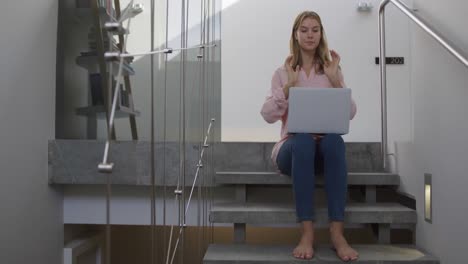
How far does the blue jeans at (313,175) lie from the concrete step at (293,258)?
0.14 meters

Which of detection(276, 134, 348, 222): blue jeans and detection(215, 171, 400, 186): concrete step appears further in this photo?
detection(215, 171, 400, 186): concrete step

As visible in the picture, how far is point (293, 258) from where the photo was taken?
1577 mm

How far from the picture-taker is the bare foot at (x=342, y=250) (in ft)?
5.08

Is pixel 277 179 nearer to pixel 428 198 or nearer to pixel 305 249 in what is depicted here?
pixel 305 249

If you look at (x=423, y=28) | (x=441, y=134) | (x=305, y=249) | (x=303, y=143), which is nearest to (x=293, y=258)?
(x=305, y=249)

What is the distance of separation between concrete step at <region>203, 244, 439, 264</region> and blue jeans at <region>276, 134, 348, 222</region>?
0.14 m

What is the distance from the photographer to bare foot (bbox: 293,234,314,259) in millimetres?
1575

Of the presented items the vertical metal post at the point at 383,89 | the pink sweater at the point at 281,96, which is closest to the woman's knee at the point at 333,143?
the pink sweater at the point at 281,96

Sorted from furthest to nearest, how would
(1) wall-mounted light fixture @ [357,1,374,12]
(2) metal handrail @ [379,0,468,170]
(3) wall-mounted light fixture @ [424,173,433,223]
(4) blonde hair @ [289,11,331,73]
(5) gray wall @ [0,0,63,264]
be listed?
(1) wall-mounted light fixture @ [357,1,374,12] → (4) blonde hair @ [289,11,331,73] → (5) gray wall @ [0,0,63,264] → (3) wall-mounted light fixture @ [424,173,433,223] → (2) metal handrail @ [379,0,468,170]

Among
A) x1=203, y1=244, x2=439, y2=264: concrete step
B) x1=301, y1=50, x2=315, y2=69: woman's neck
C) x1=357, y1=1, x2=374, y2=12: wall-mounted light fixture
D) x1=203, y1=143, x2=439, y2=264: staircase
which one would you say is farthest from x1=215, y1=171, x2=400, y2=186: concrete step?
x1=357, y1=1, x2=374, y2=12: wall-mounted light fixture

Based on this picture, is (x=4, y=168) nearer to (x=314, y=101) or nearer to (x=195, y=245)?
(x=195, y=245)

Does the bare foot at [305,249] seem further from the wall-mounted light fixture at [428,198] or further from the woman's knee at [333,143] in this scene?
the wall-mounted light fixture at [428,198]

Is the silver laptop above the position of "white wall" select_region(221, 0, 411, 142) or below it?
below

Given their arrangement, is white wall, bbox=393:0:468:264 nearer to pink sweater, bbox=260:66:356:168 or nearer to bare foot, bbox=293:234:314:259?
pink sweater, bbox=260:66:356:168
